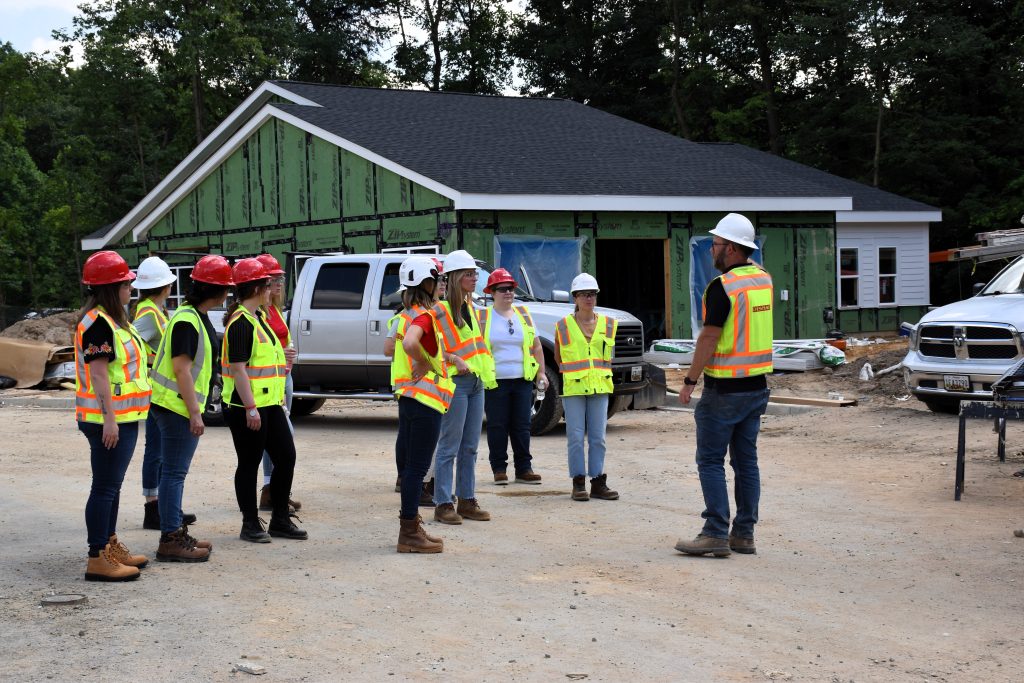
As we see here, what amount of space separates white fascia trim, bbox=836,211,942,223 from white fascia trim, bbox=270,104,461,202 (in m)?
11.9

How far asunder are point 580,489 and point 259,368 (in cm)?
311

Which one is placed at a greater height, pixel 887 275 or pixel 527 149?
pixel 527 149

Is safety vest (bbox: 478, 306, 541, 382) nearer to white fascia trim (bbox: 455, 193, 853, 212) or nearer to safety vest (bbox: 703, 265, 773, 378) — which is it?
safety vest (bbox: 703, 265, 773, 378)

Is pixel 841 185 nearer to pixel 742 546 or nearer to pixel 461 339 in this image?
pixel 461 339

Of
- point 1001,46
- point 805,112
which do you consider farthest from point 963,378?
point 805,112

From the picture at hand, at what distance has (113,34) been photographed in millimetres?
41906

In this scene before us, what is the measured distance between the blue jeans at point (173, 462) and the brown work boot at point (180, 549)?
44 millimetres

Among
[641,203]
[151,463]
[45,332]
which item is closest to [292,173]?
[45,332]

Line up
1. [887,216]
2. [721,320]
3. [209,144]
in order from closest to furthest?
[721,320] < [209,144] < [887,216]

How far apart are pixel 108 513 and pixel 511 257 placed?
16.1 metres

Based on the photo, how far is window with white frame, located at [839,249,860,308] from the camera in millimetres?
31422

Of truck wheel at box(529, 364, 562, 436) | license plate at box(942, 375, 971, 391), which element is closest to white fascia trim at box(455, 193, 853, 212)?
truck wheel at box(529, 364, 562, 436)

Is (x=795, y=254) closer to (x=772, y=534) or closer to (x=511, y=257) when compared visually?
(x=511, y=257)

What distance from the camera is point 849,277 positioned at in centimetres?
3144
